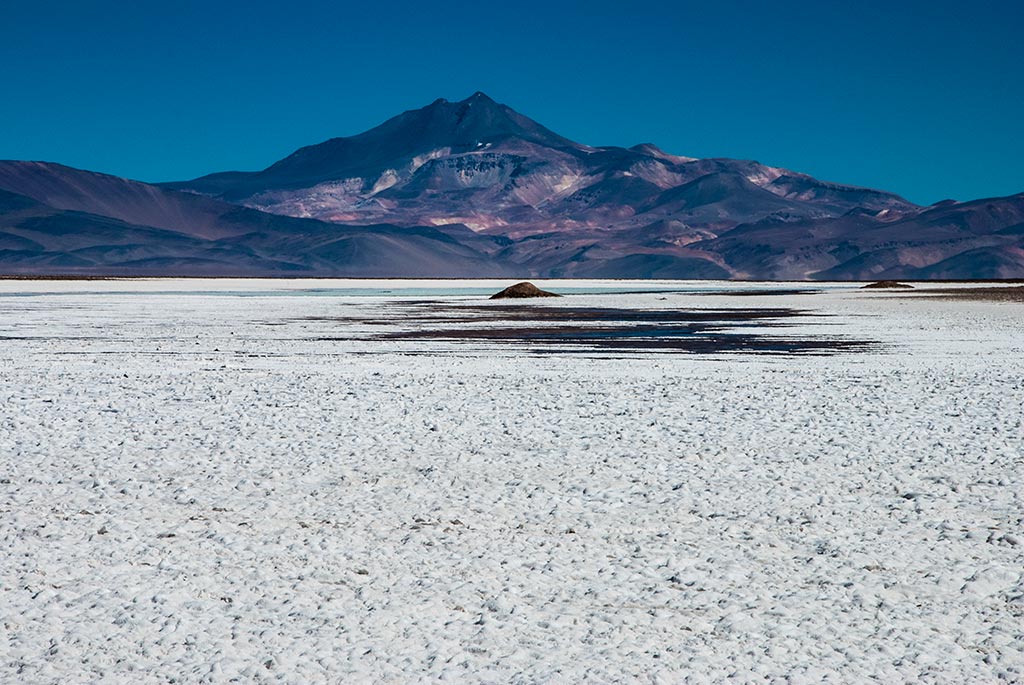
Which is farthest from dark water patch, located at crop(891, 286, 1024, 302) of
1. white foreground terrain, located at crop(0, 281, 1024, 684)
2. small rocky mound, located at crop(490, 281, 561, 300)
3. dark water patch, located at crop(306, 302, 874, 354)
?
white foreground terrain, located at crop(0, 281, 1024, 684)

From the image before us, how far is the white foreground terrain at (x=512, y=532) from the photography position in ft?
18.3

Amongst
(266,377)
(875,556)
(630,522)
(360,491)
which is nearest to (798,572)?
(875,556)

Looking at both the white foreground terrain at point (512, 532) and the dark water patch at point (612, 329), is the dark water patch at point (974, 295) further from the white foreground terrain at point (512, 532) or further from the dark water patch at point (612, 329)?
the white foreground terrain at point (512, 532)

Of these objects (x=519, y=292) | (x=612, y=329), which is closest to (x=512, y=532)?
(x=612, y=329)

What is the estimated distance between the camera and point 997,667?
5.37m

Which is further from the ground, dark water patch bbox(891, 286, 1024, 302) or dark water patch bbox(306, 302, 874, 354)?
dark water patch bbox(891, 286, 1024, 302)

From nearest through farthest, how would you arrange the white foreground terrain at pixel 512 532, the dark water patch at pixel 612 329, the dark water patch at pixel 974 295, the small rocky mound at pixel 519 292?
1. the white foreground terrain at pixel 512 532
2. the dark water patch at pixel 612 329
3. the dark water patch at pixel 974 295
4. the small rocky mound at pixel 519 292

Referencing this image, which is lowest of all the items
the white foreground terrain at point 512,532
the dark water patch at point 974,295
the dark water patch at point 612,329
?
the white foreground terrain at point 512,532

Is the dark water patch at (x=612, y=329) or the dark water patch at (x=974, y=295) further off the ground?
the dark water patch at (x=974, y=295)

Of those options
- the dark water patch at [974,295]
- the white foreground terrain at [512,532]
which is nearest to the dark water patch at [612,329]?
the white foreground terrain at [512,532]

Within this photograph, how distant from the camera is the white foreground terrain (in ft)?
18.3

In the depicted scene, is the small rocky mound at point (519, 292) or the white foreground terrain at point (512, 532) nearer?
the white foreground terrain at point (512, 532)

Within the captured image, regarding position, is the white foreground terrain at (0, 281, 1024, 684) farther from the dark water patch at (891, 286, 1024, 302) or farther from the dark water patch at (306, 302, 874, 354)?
the dark water patch at (891, 286, 1024, 302)

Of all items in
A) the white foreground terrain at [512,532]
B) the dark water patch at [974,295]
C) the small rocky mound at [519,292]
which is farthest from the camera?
the small rocky mound at [519,292]
